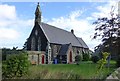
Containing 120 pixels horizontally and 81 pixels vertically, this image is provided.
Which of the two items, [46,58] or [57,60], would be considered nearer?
[46,58]

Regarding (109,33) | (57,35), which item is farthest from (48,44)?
(109,33)

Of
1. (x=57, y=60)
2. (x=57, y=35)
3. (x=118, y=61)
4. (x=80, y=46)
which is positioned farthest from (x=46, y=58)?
(x=118, y=61)

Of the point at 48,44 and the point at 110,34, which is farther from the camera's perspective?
the point at 48,44

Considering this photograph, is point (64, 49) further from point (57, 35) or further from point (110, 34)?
point (110, 34)

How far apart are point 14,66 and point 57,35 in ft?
129

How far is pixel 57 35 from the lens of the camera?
48.2 m

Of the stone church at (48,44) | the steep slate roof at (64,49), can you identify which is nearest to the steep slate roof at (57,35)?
the stone church at (48,44)

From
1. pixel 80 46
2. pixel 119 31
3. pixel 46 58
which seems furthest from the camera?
pixel 80 46

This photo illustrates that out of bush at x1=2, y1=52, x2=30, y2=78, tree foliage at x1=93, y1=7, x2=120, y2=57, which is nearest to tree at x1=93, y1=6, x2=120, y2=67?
tree foliage at x1=93, y1=7, x2=120, y2=57

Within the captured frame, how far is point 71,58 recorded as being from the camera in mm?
49219

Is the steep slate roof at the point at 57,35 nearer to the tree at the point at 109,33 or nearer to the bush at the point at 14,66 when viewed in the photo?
the tree at the point at 109,33

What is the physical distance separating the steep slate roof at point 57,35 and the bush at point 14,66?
35208 mm

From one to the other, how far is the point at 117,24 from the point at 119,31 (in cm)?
85

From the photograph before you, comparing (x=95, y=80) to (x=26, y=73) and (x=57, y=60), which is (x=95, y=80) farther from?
(x=57, y=60)
